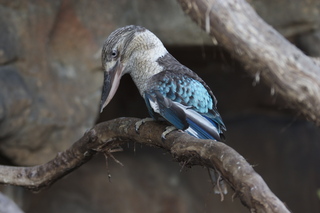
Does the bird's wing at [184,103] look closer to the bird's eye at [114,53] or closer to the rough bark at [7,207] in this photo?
the bird's eye at [114,53]

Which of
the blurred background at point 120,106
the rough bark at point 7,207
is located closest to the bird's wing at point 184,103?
the rough bark at point 7,207

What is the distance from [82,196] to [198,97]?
1962mm

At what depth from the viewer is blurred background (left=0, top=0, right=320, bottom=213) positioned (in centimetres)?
290

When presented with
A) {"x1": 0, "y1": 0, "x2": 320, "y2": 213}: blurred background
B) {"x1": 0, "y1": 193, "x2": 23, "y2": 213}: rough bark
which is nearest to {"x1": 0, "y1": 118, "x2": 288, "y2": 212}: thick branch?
{"x1": 0, "y1": 193, "x2": 23, "y2": 213}: rough bark

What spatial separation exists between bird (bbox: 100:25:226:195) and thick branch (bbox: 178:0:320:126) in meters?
0.25

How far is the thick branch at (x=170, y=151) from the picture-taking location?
1154mm

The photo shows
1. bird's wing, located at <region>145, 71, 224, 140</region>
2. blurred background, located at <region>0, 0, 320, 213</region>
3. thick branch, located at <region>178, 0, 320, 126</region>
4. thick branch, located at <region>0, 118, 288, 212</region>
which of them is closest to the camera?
thick branch, located at <region>0, 118, 288, 212</region>

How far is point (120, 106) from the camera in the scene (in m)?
3.67

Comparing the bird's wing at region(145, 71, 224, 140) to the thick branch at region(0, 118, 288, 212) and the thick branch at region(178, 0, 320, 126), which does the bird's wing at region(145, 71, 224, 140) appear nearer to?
the thick branch at region(0, 118, 288, 212)

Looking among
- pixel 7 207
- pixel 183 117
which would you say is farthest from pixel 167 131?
pixel 7 207

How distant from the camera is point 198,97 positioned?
170cm

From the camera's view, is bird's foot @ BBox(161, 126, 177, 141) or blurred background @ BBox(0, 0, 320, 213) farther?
blurred background @ BBox(0, 0, 320, 213)

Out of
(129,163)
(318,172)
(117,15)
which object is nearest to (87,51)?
(117,15)

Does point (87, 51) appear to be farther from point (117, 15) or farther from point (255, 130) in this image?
point (255, 130)
